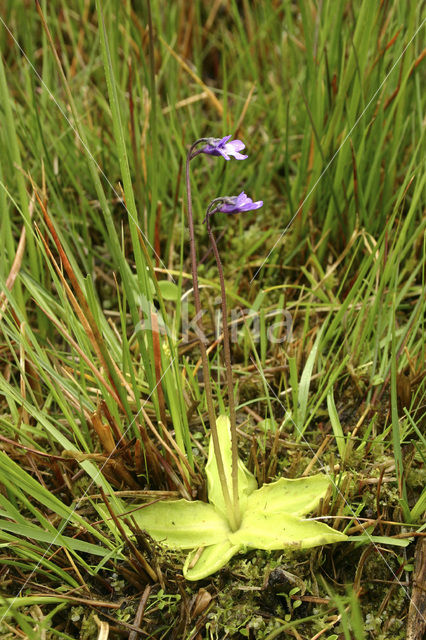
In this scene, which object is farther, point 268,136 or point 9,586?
point 268,136

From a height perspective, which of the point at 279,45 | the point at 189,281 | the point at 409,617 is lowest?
the point at 409,617

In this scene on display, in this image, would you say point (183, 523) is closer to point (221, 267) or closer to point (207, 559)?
point (207, 559)

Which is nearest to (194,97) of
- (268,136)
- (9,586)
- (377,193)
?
(268,136)

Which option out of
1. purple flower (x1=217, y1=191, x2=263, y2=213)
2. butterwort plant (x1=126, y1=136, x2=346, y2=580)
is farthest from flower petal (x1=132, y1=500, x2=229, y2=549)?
purple flower (x1=217, y1=191, x2=263, y2=213)

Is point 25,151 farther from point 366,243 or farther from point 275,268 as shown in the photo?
point 366,243

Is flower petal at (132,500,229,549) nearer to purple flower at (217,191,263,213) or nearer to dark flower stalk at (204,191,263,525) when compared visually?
dark flower stalk at (204,191,263,525)

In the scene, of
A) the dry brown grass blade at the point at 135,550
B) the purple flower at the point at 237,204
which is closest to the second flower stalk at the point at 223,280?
the purple flower at the point at 237,204

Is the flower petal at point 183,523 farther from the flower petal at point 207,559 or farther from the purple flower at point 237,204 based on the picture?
the purple flower at point 237,204
